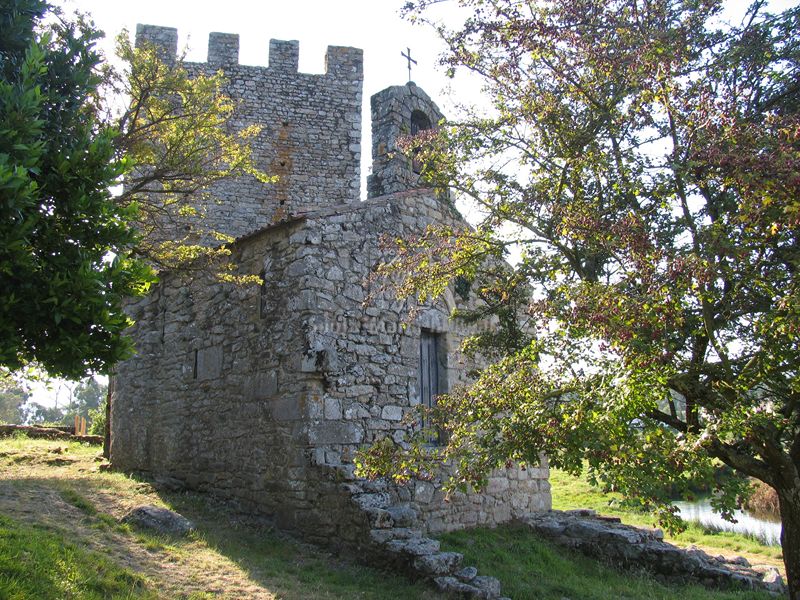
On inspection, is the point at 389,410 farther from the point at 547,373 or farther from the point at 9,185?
the point at 9,185

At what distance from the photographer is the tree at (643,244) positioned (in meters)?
4.91

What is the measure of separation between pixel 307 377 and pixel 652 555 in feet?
19.2

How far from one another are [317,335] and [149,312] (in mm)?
4901

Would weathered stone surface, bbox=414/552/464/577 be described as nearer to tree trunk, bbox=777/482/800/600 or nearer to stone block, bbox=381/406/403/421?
stone block, bbox=381/406/403/421

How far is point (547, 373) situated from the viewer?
19.5 feet

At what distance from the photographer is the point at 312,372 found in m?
8.46

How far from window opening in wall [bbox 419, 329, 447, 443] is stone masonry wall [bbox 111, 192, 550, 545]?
12 cm

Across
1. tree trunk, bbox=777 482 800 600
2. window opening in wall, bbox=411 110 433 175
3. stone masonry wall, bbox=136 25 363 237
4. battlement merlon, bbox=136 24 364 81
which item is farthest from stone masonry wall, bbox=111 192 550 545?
battlement merlon, bbox=136 24 364 81

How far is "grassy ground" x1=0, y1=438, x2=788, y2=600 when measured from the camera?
18.7ft

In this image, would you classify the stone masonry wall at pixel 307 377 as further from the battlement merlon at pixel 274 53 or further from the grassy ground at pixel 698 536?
the battlement merlon at pixel 274 53

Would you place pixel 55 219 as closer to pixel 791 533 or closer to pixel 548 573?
pixel 791 533

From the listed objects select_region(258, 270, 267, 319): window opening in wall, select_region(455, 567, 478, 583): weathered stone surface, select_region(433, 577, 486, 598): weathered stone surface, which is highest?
select_region(258, 270, 267, 319): window opening in wall

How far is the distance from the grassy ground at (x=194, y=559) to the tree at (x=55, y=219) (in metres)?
2.01

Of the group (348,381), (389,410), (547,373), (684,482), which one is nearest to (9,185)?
(547,373)
